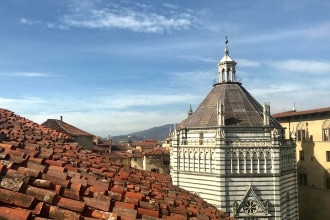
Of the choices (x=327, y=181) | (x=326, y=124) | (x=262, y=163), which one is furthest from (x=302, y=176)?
(x=262, y=163)

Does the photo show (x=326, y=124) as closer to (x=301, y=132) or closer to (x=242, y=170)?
(x=301, y=132)

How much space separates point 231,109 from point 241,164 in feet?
16.8

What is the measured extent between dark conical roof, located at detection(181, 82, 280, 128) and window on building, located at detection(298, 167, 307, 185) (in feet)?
Answer: 36.7

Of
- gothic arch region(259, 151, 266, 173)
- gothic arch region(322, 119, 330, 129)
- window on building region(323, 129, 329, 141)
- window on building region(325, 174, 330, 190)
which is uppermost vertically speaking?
A: gothic arch region(322, 119, 330, 129)

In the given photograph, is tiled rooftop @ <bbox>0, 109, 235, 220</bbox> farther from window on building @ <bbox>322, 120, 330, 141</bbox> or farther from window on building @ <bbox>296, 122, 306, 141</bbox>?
window on building @ <bbox>296, 122, 306, 141</bbox>

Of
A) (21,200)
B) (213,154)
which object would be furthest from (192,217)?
(213,154)

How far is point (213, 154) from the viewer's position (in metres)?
26.0

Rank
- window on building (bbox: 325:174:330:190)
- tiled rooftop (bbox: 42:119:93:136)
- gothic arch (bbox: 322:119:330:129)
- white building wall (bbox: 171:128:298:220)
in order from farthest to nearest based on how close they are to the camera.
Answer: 1. window on building (bbox: 325:174:330:190)
2. gothic arch (bbox: 322:119:330:129)
3. tiled rooftop (bbox: 42:119:93:136)
4. white building wall (bbox: 171:128:298:220)

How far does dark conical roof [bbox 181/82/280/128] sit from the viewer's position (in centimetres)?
2756

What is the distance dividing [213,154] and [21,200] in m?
23.0

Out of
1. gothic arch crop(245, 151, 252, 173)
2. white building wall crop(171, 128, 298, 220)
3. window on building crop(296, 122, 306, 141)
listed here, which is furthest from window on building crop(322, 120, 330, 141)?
gothic arch crop(245, 151, 252, 173)

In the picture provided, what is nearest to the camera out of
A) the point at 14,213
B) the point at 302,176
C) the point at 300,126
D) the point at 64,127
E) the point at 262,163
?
the point at 14,213

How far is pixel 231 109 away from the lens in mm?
28781

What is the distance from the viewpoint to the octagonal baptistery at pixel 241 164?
2564 centimetres
